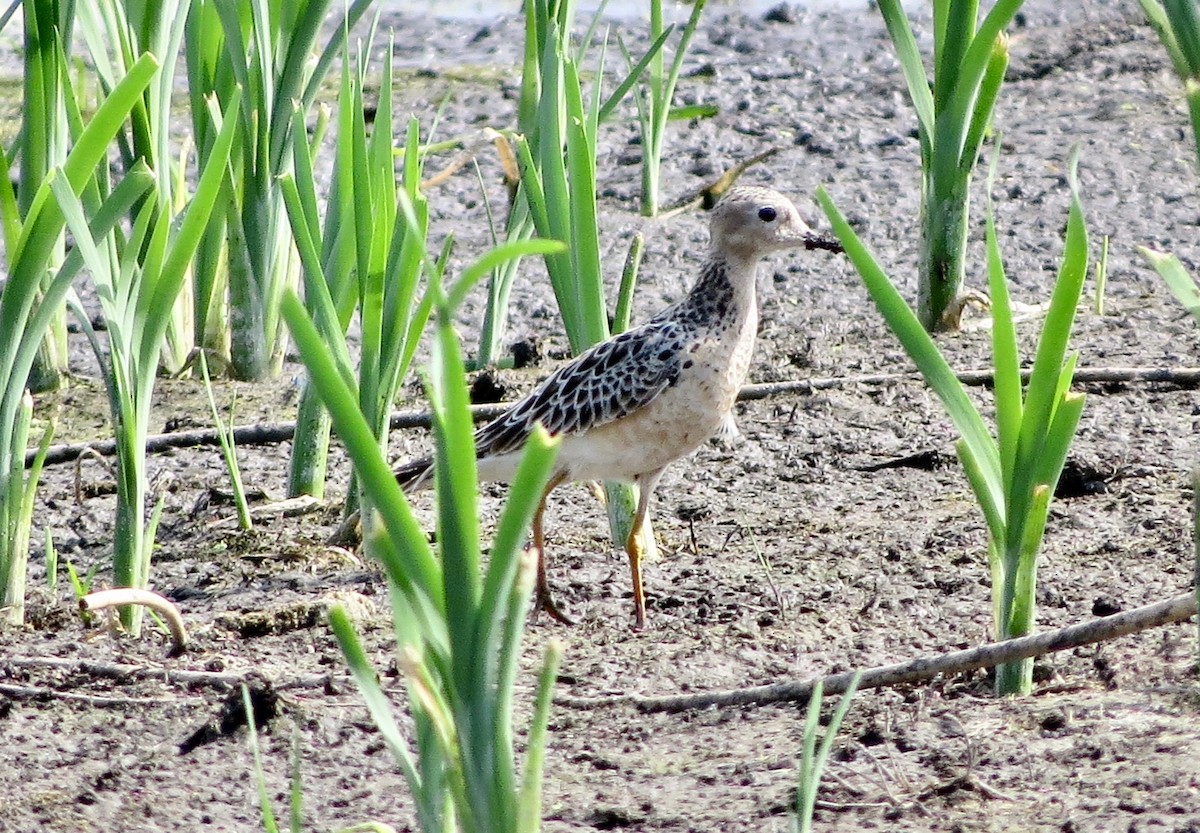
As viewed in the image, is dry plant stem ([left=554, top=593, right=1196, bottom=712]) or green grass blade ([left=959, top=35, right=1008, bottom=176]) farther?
green grass blade ([left=959, top=35, right=1008, bottom=176])

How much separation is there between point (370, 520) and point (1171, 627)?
6.73 feet

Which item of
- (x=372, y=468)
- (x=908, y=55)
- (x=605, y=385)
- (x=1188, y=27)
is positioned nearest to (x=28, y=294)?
(x=605, y=385)

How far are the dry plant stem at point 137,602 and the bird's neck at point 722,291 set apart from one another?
181 cm

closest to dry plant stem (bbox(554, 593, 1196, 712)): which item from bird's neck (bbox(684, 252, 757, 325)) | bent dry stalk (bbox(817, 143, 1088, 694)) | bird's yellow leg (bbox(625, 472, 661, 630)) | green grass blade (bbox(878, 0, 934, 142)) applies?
bent dry stalk (bbox(817, 143, 1088, 694))

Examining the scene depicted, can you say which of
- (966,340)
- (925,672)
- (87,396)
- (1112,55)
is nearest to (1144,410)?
(966,340)

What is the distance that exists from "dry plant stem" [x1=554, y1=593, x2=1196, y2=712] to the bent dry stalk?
133 millimetres

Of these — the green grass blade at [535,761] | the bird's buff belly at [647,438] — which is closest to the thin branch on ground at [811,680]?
the green grass blade at [535,761]

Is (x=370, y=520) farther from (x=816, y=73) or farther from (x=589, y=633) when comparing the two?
(x=816, y=73)

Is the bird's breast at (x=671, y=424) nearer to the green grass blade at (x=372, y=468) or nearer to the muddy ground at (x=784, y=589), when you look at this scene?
the muddy ground at (x=784, y=589)

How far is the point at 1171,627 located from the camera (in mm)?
3801

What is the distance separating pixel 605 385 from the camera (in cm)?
483

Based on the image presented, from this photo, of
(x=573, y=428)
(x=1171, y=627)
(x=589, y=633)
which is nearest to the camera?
(x=1171, y=627)

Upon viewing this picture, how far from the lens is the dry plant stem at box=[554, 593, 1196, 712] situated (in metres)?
3.25

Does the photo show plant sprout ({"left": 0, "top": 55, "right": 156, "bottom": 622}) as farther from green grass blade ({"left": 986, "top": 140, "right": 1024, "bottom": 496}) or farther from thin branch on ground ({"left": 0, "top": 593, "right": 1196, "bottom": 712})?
green grass blade ({"left": 986, "top": 140, "right": 1024, "bottom": 496})
